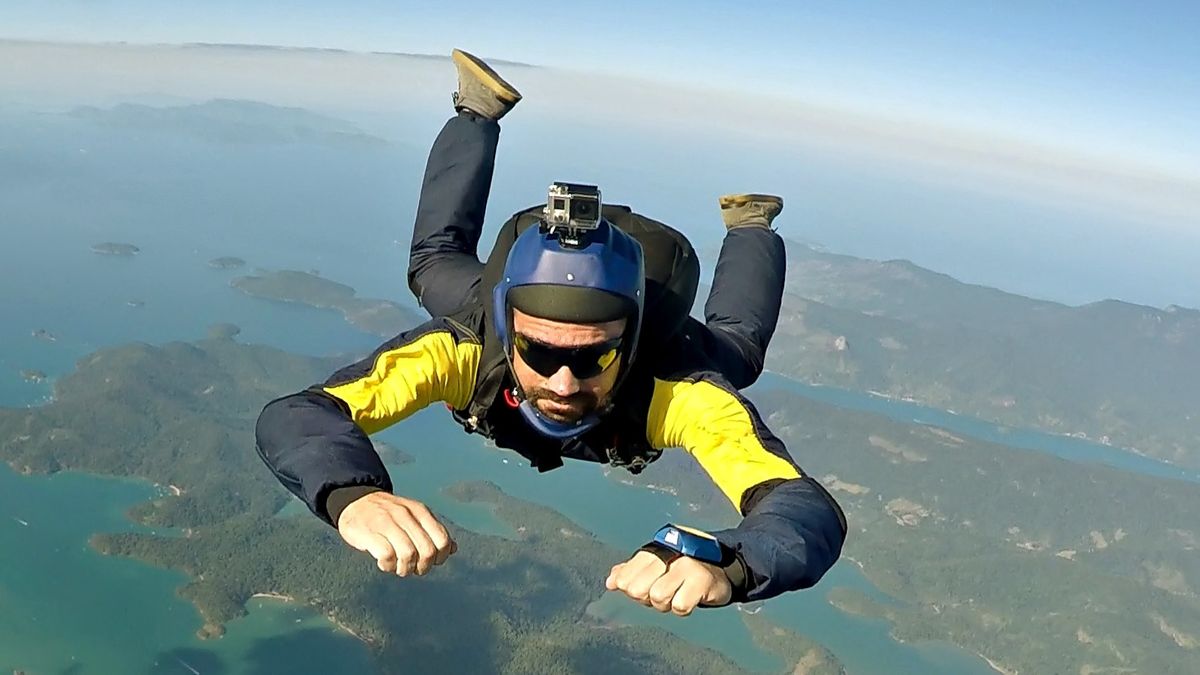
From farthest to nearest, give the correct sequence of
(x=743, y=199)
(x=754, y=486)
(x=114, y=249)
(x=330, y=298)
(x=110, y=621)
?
(x=114, y=249) < (x=330, y=298) < (x=110, y=621) < (x=743, y=199) < (x=754, y=486)

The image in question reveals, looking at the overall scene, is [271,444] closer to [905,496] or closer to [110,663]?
[110,663]

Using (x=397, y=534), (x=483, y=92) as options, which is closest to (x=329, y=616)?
(x=483, y=92)

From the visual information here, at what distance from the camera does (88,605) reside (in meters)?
41.2

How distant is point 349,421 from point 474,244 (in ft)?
5.92

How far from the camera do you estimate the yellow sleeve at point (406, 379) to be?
2.47 m

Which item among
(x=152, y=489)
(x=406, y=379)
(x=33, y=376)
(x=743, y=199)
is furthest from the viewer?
(x=33, y=376)

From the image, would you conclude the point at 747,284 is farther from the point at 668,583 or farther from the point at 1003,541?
the point at 1003,541

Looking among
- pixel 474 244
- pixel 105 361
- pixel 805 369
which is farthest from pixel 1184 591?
pixel 105 361

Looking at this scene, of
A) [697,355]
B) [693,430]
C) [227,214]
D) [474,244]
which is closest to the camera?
[693,430]

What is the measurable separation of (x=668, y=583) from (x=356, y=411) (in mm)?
1209

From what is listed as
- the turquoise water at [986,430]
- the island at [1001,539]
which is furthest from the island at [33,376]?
the turquoise water at [986,430]

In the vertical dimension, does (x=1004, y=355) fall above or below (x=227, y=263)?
above

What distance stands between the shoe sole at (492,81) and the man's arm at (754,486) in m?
1.85

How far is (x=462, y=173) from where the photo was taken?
3.89 meters
